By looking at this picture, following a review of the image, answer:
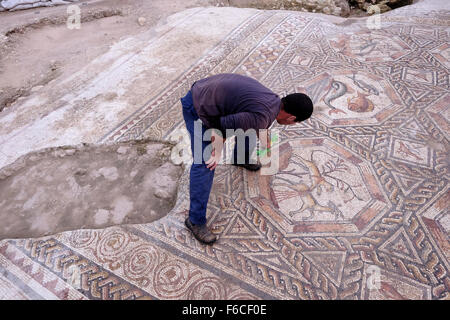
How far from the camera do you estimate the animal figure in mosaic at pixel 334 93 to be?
8.33ft

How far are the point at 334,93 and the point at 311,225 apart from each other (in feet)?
5.01

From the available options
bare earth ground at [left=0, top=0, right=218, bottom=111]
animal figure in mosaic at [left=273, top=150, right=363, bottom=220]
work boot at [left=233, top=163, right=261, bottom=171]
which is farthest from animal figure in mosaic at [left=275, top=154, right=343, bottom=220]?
bare earth ground at [left=0, top=0, right=218, bottom=111]

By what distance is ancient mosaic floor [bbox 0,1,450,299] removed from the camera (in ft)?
4.91

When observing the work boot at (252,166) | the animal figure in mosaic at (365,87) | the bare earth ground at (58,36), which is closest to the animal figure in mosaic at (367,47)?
the animal figure in mosaic at (365,87)

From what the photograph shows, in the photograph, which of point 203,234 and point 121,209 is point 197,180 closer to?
point 203,234

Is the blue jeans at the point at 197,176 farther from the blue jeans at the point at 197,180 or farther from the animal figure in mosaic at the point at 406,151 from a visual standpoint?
the animal figure in mosaic at the point at 406,151

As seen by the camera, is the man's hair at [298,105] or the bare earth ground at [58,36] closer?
the man's hair at [298,105]

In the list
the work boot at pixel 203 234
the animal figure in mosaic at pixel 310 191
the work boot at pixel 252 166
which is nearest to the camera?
the work boot at pixel 203 234

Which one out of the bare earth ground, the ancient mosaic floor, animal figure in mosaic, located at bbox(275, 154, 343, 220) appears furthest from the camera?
the bare earth ground

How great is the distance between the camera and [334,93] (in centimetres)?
271

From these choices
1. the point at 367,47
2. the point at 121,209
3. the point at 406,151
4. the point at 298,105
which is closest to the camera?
the point at 298,105

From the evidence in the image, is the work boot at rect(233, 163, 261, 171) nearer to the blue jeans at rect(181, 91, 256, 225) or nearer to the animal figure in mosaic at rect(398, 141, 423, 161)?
the blue jeans at rect(181, 91, 256, 225)

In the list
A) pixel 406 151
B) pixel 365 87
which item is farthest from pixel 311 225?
pixel 365 87

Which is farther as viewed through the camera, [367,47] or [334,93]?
[367,47]
